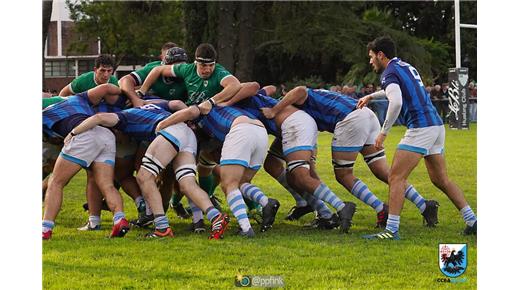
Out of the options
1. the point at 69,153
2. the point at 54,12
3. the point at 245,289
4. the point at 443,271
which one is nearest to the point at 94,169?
the point at 69,153

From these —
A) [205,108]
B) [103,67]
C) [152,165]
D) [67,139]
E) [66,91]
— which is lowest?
[152,165]

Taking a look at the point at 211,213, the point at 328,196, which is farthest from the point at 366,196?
the point at 211,213

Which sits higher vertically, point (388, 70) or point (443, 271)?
point (388, 70)

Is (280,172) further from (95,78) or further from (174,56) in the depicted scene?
(95,78)

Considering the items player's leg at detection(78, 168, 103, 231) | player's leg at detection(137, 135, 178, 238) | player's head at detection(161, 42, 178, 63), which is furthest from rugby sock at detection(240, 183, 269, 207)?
player's head at detection(161, 42, 178, 63)

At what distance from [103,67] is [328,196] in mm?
2506

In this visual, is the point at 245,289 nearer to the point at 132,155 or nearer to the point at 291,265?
the point at 291,265

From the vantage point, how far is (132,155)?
9.56 m

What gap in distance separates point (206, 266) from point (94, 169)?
199 centimetres

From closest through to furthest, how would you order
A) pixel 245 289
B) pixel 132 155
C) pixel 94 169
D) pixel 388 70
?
pixel 245 289, pixel 388 70, pixel 94 169, pixel 132 155

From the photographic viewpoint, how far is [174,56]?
390 inches

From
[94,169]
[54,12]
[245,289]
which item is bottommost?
[245,289]

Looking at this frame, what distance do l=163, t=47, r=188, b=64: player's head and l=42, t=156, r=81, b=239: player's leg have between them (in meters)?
1.66

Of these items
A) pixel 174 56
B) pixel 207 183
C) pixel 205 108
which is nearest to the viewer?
pixel 205 108
